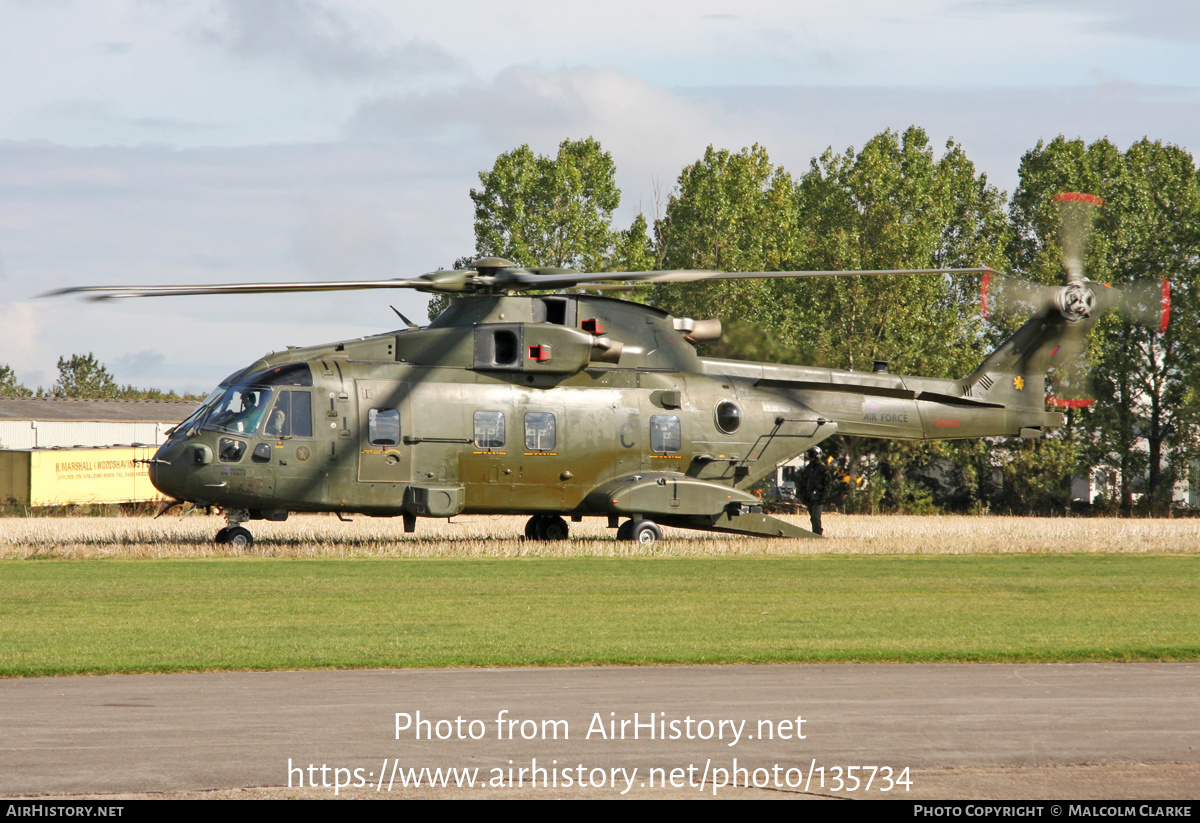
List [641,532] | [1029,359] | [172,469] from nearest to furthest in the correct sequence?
[172,469]
[641,532]
[1029,359]

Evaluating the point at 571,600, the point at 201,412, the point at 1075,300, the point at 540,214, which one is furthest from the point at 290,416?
the point at 540,214

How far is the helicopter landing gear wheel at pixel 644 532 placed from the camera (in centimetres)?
2867

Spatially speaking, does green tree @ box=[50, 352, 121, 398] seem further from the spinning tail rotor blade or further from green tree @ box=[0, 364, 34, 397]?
the spinning tail rotor blade

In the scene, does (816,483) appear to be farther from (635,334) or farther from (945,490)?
(945,490)

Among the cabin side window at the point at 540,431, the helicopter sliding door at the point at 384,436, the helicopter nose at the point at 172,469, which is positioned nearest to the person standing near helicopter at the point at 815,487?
the cabin side window at the point at 540,431

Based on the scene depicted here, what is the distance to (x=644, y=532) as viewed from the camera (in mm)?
28781

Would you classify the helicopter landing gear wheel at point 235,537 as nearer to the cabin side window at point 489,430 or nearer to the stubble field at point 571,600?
the stubble field at point 571,600

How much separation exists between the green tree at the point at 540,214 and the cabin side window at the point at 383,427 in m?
37.4

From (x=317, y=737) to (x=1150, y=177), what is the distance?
65.0 m

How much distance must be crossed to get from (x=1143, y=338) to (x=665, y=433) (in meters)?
41.2

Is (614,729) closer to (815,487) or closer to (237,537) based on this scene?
(237,537)

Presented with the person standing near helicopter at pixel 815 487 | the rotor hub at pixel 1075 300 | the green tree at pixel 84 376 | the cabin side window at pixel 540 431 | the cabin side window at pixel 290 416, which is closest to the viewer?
the cabin side window at pixel 290 416

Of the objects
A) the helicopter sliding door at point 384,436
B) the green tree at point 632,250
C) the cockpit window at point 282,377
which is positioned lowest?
the helicopter sliding door at point 384,436

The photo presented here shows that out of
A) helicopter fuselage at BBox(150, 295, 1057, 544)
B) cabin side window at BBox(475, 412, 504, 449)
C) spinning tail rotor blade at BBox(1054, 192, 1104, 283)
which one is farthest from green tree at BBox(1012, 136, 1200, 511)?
cabin side window at BBox(475, 412, 504, 449)
